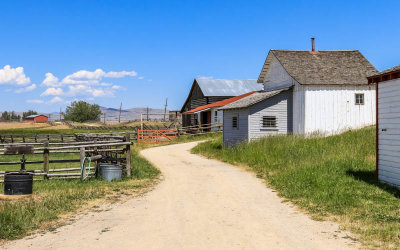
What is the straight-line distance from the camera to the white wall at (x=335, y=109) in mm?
26547

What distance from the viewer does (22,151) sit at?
13.7m

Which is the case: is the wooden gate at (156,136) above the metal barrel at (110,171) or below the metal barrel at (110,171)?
above

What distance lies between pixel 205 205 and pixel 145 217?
2.06 metres

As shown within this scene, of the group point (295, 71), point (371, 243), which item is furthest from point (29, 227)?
point (295, 71)

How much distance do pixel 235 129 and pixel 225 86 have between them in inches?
1040

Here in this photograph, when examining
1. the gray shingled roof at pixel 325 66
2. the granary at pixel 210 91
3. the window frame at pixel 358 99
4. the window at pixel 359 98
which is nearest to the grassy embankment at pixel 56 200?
the gray shingled roof at pixel 325 66

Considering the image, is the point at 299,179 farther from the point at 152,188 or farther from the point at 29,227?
the point at 29,227

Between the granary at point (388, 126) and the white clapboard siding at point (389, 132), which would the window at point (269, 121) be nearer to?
the granary at point (388, 126)

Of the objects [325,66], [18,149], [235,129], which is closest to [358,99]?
[325,66]

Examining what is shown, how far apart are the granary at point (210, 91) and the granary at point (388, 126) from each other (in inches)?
1381

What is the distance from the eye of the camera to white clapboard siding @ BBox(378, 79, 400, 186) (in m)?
12.5

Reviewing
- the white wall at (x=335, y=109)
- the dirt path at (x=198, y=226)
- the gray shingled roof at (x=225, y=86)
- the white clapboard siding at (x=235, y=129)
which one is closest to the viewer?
the dirt path at (x=198, y=226)

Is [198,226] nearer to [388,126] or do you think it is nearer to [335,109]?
[388,126]

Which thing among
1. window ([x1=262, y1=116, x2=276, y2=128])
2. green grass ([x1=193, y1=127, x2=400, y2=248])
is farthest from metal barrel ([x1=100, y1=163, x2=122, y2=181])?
window ([x1=262, y1=116, x2=276, y2=128])
